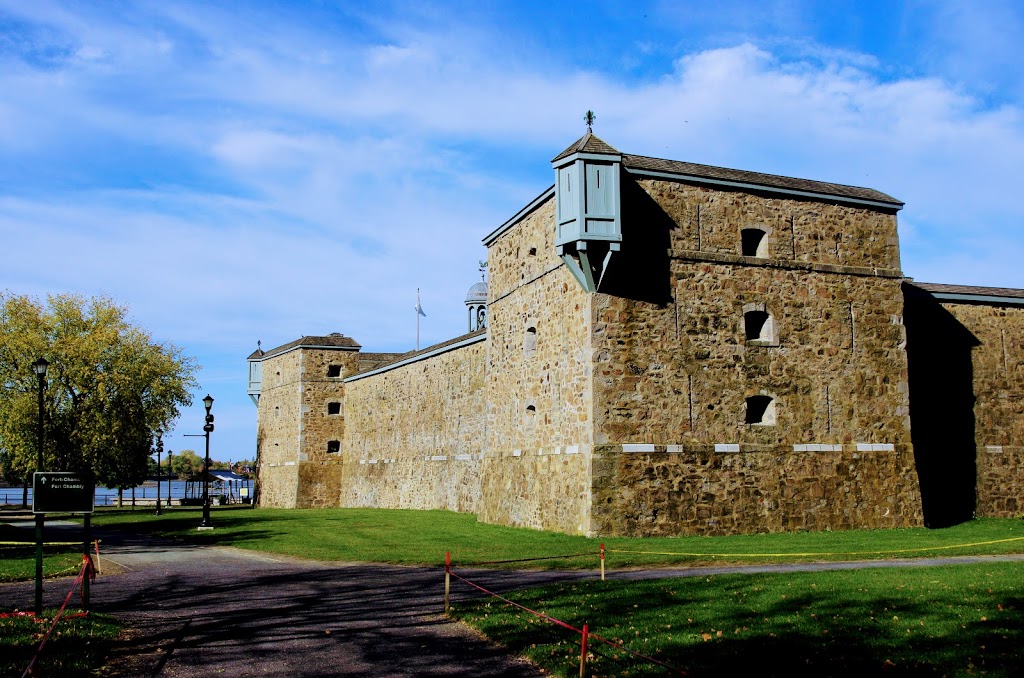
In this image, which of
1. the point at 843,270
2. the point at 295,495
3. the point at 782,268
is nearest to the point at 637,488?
the point at 782,268

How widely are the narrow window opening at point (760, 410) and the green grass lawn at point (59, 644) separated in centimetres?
1582

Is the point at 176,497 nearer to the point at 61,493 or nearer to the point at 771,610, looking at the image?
the point at 61,493

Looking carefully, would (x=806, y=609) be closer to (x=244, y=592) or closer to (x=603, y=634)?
(x=603, y=634)

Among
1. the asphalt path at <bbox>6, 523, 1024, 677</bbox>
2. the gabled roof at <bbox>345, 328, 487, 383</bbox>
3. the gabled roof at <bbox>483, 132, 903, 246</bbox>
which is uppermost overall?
the gabled roof at <bbox>483, 132, 903, 246</bbox>

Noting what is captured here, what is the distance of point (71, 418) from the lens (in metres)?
36.7

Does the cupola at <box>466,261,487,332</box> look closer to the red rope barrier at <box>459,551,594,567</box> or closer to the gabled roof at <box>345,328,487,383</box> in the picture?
the gabled roof at <box>345,328,487,383</box>

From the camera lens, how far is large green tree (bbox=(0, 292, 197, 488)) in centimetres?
3550

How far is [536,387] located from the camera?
23578 mm

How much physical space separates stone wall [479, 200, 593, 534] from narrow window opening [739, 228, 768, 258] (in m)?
4.76

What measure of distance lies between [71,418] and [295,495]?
41.3 feet

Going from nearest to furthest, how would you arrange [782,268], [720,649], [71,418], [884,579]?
[720,649], [884,579], [782,268], [71,418]

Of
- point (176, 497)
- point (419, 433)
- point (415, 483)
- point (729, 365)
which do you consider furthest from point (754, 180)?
point (176, 497)

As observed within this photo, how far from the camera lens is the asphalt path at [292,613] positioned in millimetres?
8430

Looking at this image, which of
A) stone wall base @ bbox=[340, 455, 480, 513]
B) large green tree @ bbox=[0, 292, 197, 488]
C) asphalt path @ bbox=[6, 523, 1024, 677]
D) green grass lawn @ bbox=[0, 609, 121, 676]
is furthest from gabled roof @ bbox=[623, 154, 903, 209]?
large green tree @ bbox=[0, 292, 197, 488]
